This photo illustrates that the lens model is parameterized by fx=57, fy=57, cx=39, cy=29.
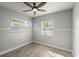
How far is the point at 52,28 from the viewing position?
11.5 ft

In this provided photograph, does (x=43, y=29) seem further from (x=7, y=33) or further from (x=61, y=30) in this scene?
(x=7, y=33)

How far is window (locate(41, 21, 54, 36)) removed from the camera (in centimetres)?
358

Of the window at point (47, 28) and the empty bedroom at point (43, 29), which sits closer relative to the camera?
the empty bedroom at point (43, 29)

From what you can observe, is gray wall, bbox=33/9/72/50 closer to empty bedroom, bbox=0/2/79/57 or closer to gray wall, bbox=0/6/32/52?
empty bedroom, bbox=0/2/79/57

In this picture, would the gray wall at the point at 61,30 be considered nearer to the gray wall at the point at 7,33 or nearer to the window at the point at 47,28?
the window at the point at 47,28

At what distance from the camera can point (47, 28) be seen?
3881 millimetres

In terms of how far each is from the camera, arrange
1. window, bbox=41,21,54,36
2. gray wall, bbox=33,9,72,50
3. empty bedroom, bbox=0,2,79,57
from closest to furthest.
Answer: empty bedroom, bbox=0,2,79,57 < gray wall, bbox=33,9,72,50 < window, bbox=41,21,54,36

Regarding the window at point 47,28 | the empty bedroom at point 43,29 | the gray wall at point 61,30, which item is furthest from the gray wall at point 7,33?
the gray wall at point 61,30

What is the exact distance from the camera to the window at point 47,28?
3.58 metres

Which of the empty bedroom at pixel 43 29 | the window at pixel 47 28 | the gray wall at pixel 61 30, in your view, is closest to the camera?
the empty bedroom at pixel 43 29

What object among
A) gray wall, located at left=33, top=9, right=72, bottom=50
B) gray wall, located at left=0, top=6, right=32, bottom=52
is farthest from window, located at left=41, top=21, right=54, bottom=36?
gray wall, located at left=0, top=6, right=32, bottom=52

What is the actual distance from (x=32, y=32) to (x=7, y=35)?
2.20 m

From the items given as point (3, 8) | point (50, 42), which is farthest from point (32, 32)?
point (3, 8)

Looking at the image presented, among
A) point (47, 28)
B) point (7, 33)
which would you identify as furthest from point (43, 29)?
point (7, 33)
